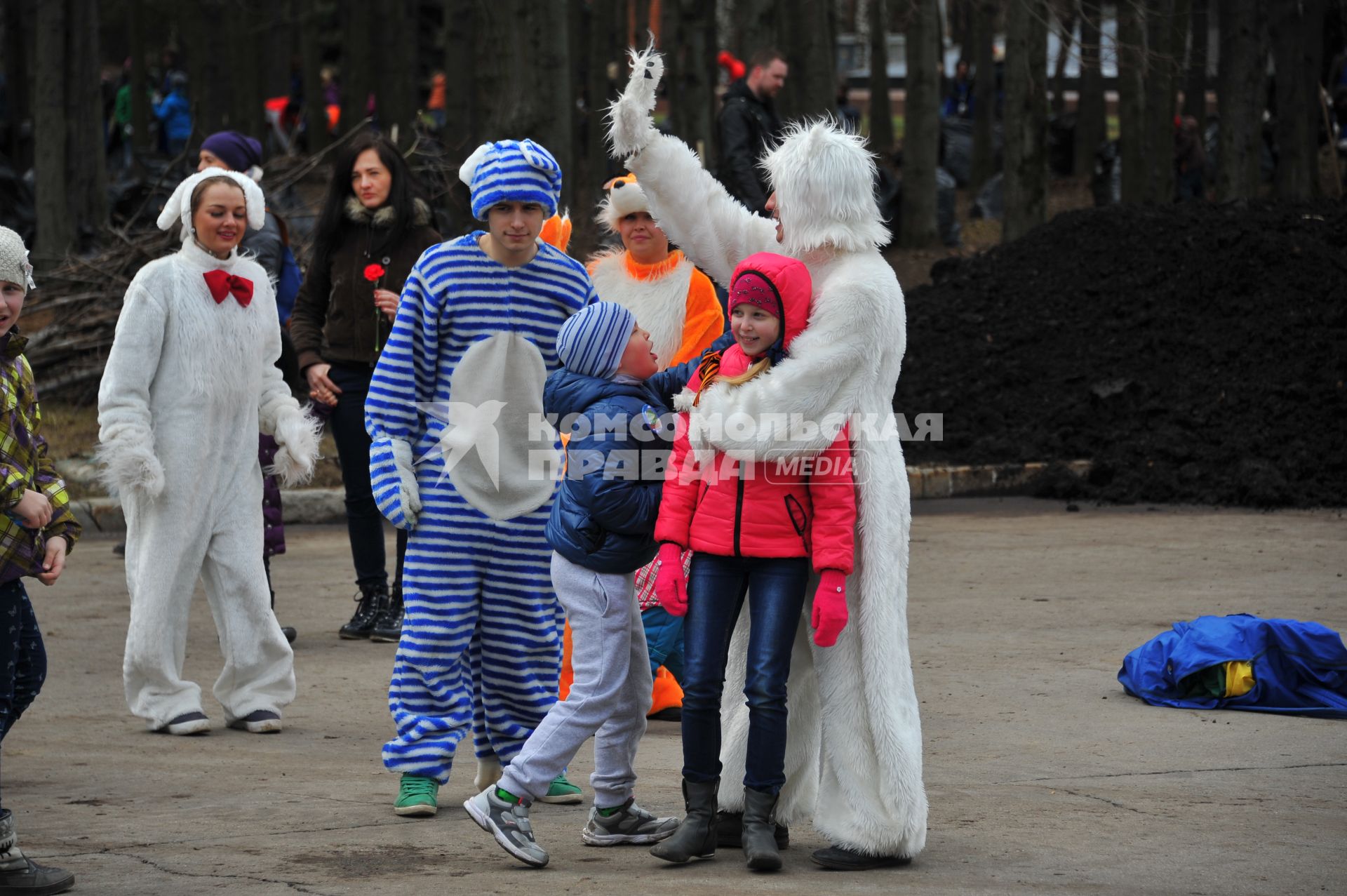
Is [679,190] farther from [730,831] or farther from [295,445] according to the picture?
[295,445]

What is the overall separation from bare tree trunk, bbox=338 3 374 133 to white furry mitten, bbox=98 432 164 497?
1935 cm

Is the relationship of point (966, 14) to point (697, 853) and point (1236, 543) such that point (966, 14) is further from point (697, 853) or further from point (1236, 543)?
point (697, 853)

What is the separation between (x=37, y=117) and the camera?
17766 millimetres

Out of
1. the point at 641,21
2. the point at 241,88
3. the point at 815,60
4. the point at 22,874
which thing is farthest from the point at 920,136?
the point at 641,21

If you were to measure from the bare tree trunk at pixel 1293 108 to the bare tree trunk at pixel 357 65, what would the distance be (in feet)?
41.4

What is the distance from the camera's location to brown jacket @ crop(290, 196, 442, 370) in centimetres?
779

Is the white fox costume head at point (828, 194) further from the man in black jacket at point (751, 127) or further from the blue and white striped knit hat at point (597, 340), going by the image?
the man in black jacket at point (751, 127)

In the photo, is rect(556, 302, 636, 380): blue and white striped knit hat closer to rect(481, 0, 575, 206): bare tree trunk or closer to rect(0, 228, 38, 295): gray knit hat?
rect(0, 228, 38, 295): gray knit hat

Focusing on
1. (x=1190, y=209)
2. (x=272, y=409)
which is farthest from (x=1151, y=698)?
(x=1190, y=209)

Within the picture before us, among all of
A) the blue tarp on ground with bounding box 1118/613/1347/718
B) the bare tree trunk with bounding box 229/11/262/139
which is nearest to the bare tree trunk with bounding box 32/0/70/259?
the bare tree trunk with bounding box 229/11/262/139

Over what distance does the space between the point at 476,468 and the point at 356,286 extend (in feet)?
9.62

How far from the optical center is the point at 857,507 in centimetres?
467

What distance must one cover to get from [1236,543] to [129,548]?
6398 millimetres

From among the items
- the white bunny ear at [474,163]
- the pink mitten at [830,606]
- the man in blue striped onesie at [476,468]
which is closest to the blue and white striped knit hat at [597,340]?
the man in blue striped onesie at [476,468]
